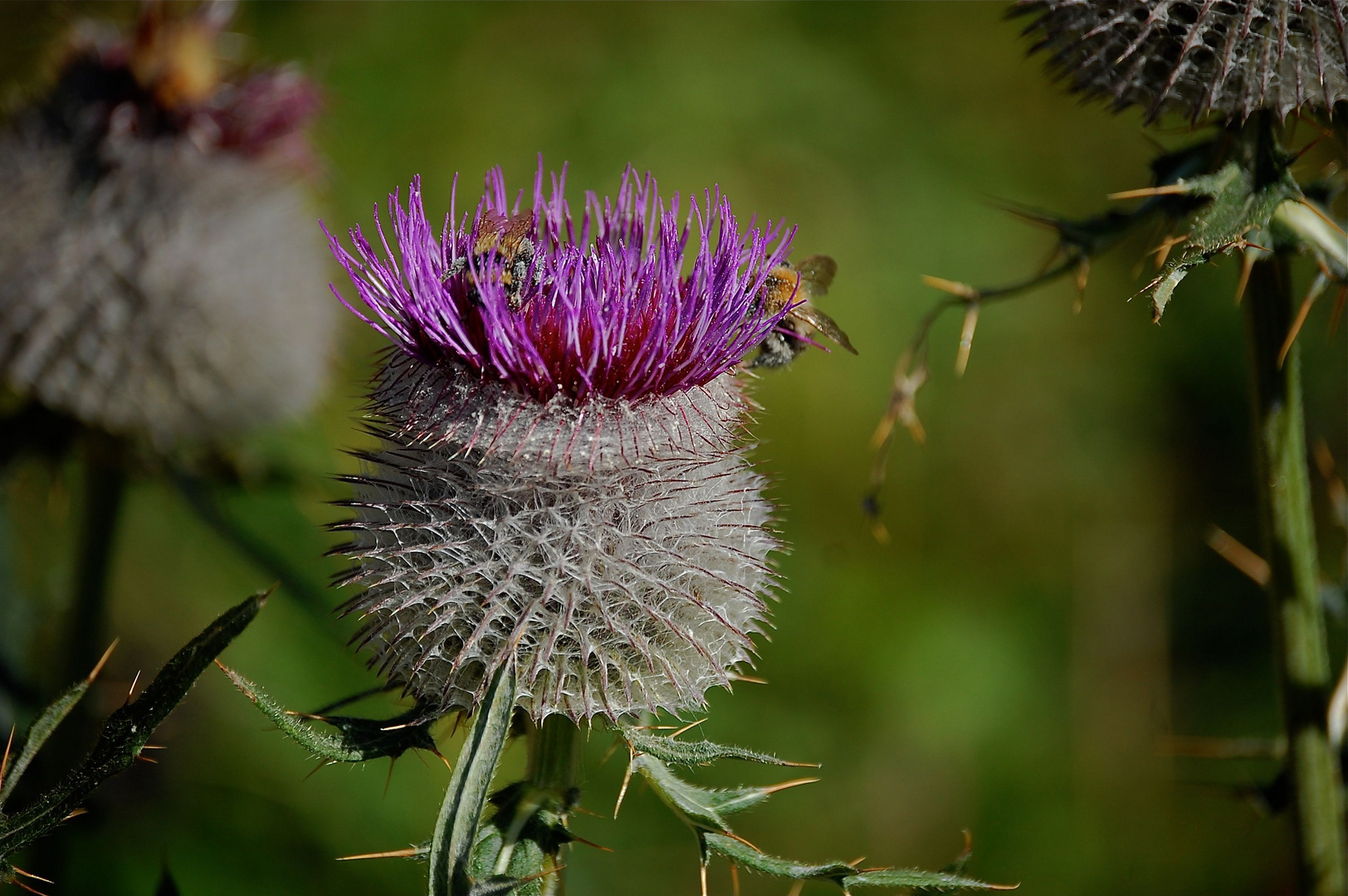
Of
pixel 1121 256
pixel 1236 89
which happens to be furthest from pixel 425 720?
pixel 1121 256

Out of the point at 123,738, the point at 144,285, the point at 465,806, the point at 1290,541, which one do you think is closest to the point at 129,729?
the point at 123,738

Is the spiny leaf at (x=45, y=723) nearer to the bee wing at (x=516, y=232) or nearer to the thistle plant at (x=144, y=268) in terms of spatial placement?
the bee wing at (x=516, y=232)

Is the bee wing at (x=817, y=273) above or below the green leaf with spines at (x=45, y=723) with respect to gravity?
above

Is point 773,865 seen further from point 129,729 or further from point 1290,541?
point 1290,541

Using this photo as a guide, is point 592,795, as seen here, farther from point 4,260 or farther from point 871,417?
point 4,260

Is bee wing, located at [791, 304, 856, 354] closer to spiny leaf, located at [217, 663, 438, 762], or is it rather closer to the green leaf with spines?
spiny leaf, located at [217, 663, 438, 762]

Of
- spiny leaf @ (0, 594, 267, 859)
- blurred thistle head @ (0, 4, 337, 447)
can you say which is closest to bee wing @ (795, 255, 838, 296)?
spiny leaf @ (0, 594, 267, 859)

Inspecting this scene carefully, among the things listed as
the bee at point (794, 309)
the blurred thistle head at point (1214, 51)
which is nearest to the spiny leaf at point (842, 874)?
the bee at point (794, 309)
